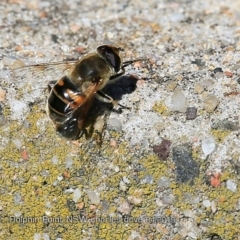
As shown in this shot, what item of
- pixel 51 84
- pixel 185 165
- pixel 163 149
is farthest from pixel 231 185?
pixel 51 84

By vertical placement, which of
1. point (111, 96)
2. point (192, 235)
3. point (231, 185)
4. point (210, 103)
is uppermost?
point (210, 103)

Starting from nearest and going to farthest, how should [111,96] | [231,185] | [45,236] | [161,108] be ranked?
1. [231,185]
2. [45,236]
3. [161,108]
4. [111,96]

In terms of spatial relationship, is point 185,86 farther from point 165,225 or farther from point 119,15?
point 119,15

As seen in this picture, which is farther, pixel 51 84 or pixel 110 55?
pixel 51 84

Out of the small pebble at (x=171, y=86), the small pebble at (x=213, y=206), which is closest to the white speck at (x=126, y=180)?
the small pebble at (x=213, y=206)

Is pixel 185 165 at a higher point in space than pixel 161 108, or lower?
lower

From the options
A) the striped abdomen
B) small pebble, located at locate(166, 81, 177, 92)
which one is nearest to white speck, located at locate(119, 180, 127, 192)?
the striped abdomen

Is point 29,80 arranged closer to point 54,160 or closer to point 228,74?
point 54,160

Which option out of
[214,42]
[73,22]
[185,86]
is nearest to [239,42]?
[214,42]

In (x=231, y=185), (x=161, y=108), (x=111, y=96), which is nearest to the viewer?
(x=231, y=185)
